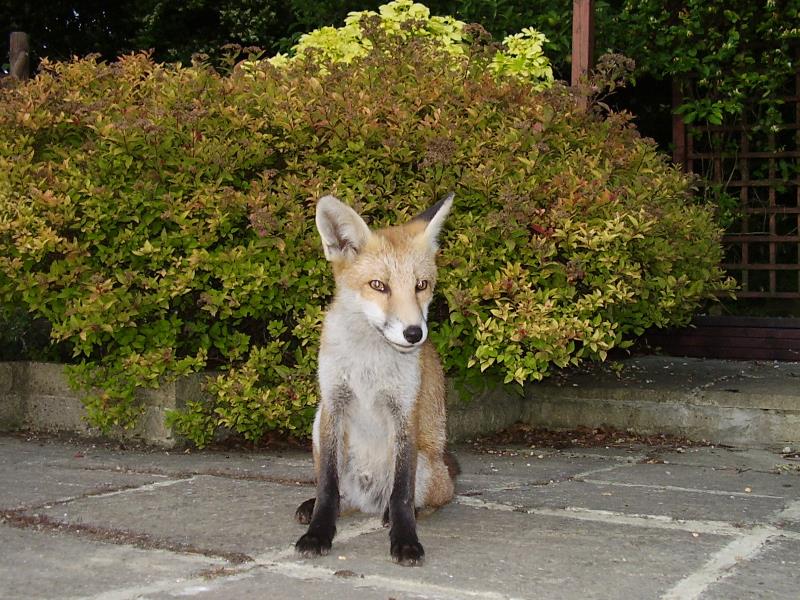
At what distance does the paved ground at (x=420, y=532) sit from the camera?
2885 millimetres

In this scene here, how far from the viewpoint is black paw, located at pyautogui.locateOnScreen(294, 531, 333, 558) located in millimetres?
3186

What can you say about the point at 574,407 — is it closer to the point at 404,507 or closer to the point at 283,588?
the point at 404,507

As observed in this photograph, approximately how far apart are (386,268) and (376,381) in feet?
1.37

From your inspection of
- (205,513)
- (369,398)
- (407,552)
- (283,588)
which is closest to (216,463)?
(205,513)

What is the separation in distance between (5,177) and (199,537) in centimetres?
288

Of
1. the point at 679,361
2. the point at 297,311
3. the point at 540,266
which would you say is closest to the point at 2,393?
the point at 297,311

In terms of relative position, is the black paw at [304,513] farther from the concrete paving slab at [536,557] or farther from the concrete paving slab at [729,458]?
the concrete paving slab at [729,458]

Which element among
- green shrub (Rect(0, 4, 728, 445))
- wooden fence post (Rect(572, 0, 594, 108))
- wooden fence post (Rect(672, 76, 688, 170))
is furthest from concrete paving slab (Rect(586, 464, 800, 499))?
wooden fence post (Rect(672, 76, 688, 170))

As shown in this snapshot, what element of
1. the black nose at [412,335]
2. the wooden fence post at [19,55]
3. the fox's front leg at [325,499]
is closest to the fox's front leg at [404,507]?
the fox's front leg at [325,499]

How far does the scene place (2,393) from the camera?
19.8ft

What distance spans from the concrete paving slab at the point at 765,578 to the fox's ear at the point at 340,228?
5.46 ft

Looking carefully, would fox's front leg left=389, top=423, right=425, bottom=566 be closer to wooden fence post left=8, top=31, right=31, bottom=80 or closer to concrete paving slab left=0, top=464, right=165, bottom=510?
concrete paving slab left=0, top=464, right=165, bottom=510

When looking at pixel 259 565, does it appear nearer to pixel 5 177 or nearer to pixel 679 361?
pixel 5 177

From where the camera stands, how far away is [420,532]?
3574 mm
